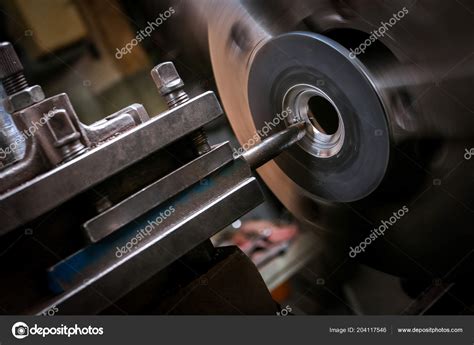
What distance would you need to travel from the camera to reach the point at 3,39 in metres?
0.96

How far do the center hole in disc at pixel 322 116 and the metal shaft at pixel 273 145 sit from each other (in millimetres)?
25

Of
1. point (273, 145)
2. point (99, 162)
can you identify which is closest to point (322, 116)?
point (273, 145)

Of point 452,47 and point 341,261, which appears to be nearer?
point 452,47

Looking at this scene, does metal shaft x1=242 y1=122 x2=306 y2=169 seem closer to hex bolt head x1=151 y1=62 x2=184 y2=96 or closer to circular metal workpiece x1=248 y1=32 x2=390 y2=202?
circular metal workpiece x1=248 y1=32 x2=390 y2=202

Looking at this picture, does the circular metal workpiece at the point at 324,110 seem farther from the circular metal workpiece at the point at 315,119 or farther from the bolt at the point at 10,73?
the bolt at the point at 10,73

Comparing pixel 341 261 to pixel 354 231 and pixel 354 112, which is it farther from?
pixel 354 112

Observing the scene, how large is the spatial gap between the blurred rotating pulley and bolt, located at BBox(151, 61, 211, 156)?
0.16m

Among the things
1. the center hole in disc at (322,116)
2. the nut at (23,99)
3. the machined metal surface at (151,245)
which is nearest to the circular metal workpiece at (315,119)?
the center hole in disc at (322,116)

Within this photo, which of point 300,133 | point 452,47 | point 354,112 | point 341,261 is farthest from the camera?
point 341,261
